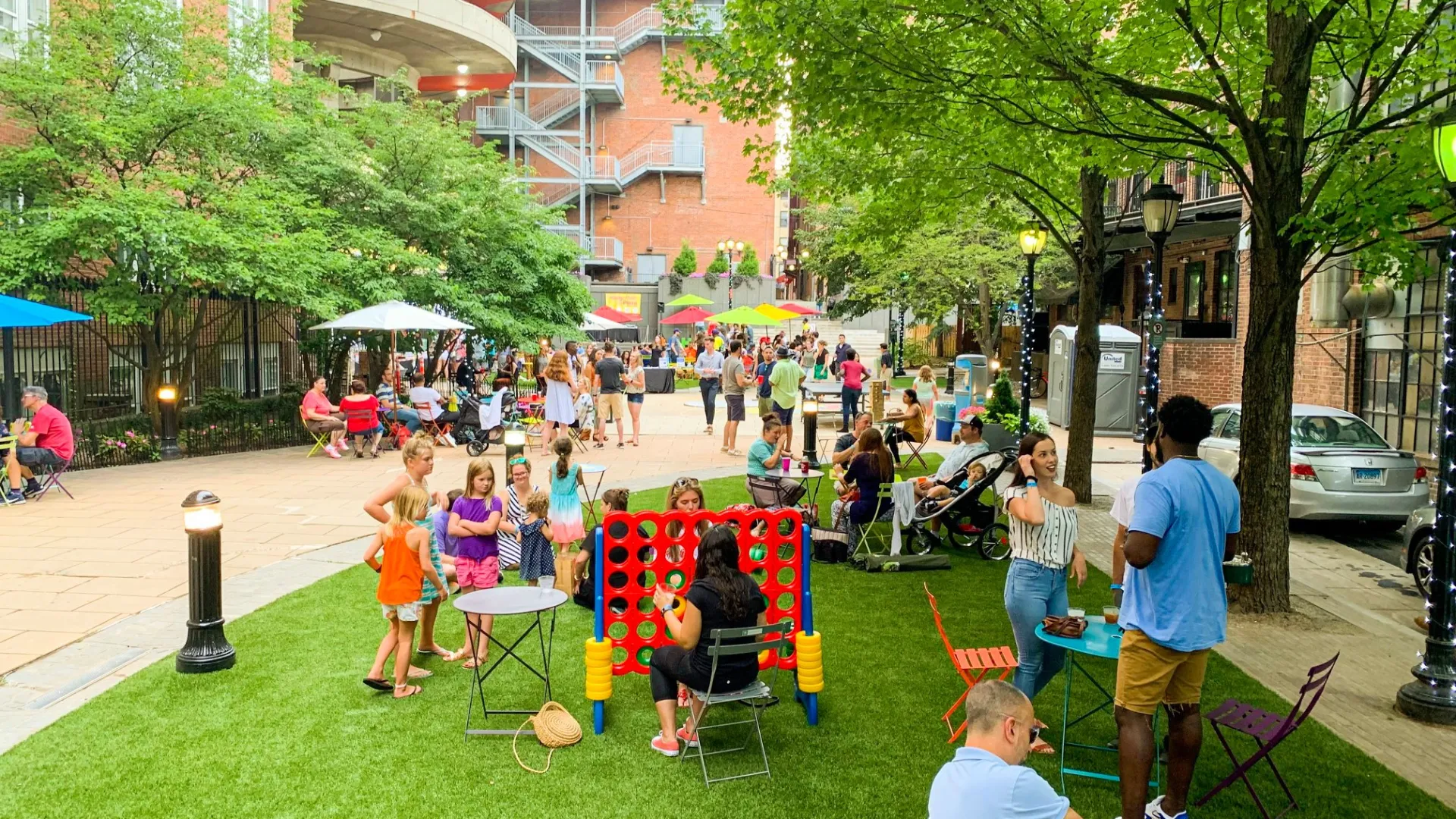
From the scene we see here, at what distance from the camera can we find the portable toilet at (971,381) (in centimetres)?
2272

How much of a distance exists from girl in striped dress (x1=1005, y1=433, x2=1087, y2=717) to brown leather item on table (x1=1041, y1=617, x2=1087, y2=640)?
0.11m

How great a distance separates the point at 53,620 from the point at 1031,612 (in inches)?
280

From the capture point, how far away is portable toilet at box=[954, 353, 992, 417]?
22719mm

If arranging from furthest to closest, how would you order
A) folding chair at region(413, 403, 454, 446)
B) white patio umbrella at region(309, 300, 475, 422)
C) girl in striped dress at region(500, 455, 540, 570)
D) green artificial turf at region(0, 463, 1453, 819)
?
folding chair at region(413, 403, 454, 446)
white patio umbrella at region(309, 300, 475, 422)
girl in striped dress at region(500, 455, 540, 570)
green artificial turf at region(0, 463, 1453, 819)

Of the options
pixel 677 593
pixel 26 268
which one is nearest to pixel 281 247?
pixel 26 268

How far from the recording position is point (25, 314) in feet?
43.1

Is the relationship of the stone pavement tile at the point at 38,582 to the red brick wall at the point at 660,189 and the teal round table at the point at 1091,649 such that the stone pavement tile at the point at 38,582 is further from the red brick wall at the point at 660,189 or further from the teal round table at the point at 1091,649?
the red brick wall at the point at 660,189

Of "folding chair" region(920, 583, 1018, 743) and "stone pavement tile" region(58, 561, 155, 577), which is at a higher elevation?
"folding chair" region(920, 583, 1018, 743)

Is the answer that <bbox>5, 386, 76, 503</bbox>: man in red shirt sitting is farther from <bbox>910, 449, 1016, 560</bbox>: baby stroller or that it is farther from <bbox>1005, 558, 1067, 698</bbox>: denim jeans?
<bbox>1005, 558, 1067, 698</bbox>: denim jeans

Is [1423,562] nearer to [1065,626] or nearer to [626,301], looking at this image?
[1065,626]

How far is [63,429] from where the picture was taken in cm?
1310

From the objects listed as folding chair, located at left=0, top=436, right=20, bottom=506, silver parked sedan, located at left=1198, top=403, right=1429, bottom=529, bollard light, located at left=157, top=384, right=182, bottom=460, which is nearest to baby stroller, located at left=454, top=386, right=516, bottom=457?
bollard light, located at left=157, top=384, right=182, bottom=460

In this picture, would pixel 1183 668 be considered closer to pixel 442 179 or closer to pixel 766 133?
pixel 442 179

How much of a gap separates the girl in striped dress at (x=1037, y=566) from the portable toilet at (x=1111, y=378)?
1650 centimetres
